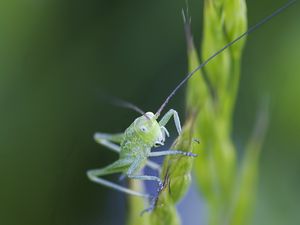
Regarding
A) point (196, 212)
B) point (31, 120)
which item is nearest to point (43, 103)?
point (31, 120)

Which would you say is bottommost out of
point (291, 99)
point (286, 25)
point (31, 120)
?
point (31, 120)

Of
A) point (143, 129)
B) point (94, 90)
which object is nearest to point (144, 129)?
point (143, 129)

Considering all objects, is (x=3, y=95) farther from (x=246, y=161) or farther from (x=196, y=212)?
(x=246, y=161)

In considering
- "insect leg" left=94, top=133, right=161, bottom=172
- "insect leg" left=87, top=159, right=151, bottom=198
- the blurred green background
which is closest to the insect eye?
"insect leg" left=87, top=159, right=151, bottom=198

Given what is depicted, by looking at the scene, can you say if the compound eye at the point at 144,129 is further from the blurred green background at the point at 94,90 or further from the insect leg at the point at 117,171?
the blurred green background at the point at 94,90

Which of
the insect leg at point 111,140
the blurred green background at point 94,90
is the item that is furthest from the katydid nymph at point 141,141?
the blurred green background at point 94,90

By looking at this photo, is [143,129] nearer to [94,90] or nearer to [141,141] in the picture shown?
[141,141]
